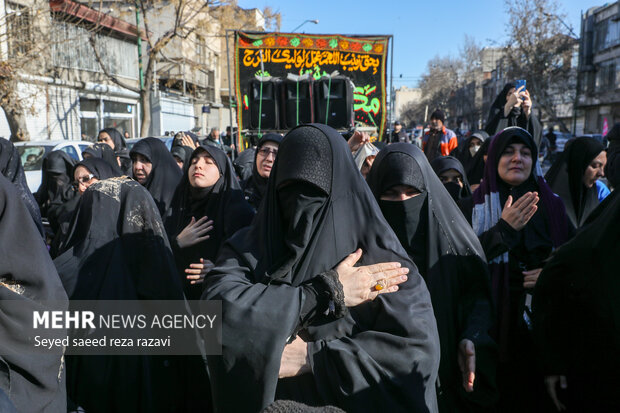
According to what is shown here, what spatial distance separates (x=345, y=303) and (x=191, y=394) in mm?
1665

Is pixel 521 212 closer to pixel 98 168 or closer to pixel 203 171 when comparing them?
pixel 203 171

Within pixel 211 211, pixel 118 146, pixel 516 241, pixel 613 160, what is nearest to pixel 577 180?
pixel 613 160

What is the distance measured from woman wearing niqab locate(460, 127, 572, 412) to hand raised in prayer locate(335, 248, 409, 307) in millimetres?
1076

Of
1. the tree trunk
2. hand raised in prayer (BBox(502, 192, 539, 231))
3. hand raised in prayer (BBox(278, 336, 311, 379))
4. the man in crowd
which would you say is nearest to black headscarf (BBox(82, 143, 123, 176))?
the man in crowd

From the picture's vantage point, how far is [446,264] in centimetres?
223

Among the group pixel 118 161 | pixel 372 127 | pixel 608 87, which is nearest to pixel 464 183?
pixel 118 161

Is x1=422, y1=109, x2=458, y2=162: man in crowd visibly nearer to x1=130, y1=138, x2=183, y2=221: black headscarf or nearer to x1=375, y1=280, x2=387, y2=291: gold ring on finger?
x1=130, y1=138, x2=183, y2=221: black headscarf

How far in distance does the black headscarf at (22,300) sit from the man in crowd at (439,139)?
20.0 feet

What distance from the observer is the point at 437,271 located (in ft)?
7.29

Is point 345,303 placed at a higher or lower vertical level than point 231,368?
higher

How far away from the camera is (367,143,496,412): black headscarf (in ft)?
6.94

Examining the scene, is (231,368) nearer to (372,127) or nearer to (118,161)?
(118,161)

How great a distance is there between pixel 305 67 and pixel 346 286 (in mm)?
8440

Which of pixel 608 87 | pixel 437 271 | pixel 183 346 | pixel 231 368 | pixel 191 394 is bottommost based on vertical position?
pixel 191 394
